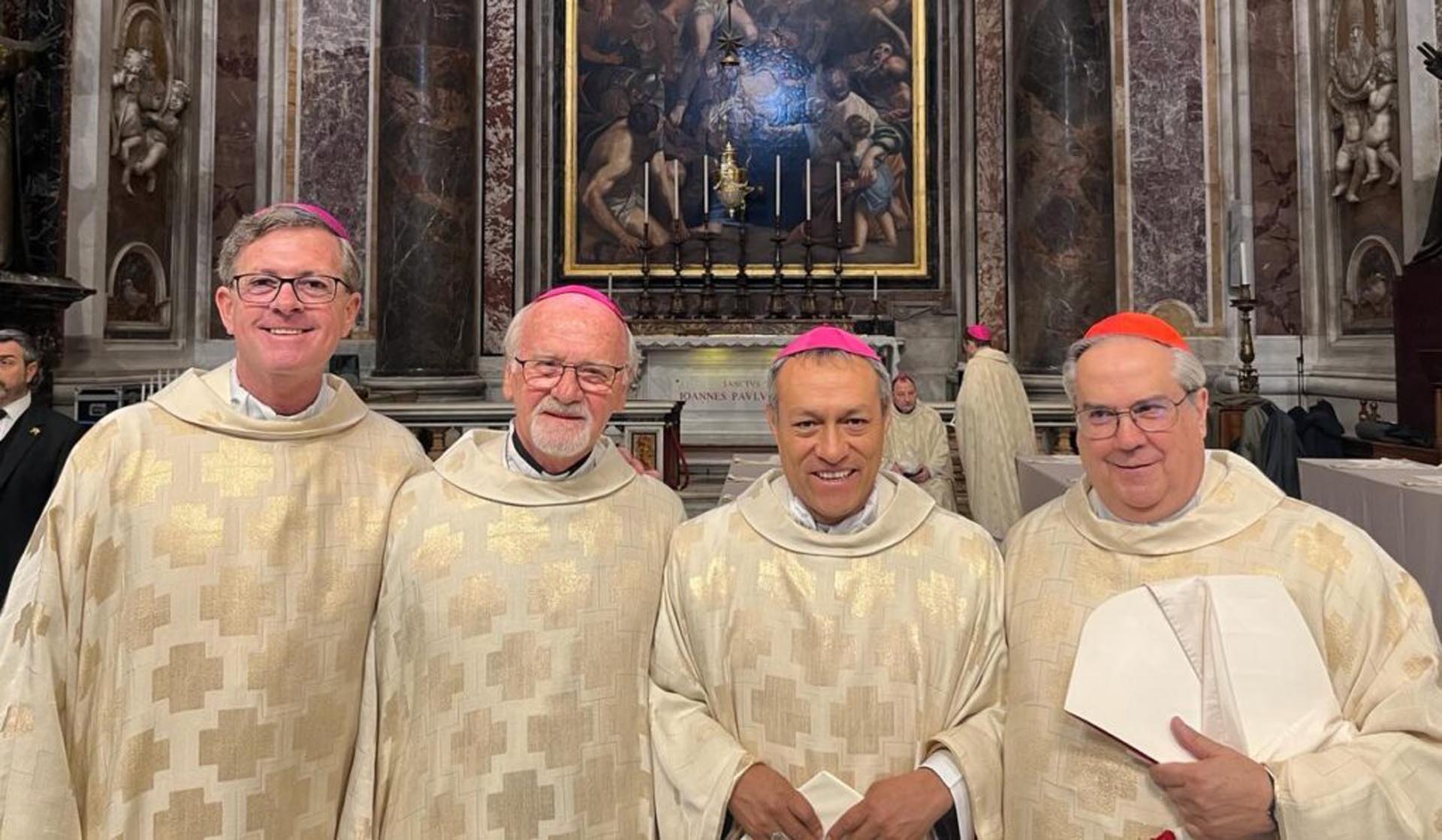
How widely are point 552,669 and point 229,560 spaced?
29.6 inches

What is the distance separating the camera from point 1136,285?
11547 millimetres

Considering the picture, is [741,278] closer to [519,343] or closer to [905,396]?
[905,396]

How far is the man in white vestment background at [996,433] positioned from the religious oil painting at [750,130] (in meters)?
5.88

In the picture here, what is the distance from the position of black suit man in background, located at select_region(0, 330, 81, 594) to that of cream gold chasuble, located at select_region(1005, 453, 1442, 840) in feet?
13.8

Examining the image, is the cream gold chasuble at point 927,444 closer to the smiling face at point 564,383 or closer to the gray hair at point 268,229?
the smiling face at point 564,383

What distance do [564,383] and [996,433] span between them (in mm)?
6334

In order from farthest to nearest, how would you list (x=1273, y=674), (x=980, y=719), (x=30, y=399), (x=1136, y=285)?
(x=1136, y=285) < (x=30, y=399) < (x=980, y=719) < (x=1273, y=674)

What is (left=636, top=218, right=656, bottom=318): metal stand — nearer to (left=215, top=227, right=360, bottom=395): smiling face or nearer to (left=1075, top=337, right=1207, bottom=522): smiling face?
(left=215, top=227, right=360, bottom=395): smiling face

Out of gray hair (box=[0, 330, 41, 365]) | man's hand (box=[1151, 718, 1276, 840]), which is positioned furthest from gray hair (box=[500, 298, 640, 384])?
gray hair (box=[0, 330, 41, 365])

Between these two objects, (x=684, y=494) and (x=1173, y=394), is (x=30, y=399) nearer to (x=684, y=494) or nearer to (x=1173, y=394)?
(x=1173, y=394)

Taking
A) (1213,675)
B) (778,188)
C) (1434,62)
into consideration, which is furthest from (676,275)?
(1213,675)

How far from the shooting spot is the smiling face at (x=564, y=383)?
2248 mm

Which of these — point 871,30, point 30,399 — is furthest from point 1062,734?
point 871,30

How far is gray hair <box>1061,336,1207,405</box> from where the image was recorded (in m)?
2.03
